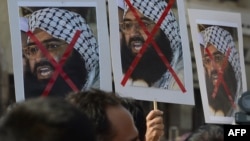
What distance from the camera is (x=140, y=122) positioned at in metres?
2.57

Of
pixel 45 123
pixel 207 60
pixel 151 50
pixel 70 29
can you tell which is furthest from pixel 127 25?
pixel 45 123

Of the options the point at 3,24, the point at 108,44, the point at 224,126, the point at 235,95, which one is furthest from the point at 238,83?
the point at 3,24

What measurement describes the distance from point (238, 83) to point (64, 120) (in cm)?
271

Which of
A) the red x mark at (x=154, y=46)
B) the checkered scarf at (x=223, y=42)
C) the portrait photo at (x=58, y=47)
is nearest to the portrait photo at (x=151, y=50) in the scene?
the red x mark at (x=154, y=46)

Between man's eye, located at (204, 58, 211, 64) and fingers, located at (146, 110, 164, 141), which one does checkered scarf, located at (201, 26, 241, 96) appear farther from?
fingers, located at (146, 110, 164, 141)

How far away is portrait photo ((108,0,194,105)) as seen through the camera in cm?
314

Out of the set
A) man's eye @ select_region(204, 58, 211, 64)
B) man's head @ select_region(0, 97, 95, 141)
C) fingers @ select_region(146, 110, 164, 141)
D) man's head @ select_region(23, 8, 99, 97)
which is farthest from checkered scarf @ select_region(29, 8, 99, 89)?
man's head @ select_region(0, 97, 95, 141)

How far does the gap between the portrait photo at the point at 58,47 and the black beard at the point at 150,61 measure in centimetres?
16

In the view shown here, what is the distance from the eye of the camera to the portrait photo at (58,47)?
281cm

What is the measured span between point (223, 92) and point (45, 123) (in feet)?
8.79

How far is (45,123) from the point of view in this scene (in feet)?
4.05

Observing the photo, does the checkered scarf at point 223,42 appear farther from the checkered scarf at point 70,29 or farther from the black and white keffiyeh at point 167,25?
the checkered scarf at point 70,29

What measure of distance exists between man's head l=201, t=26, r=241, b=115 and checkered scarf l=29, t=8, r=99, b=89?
2.92 ft

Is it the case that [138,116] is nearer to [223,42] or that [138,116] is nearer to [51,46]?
[51,46]
